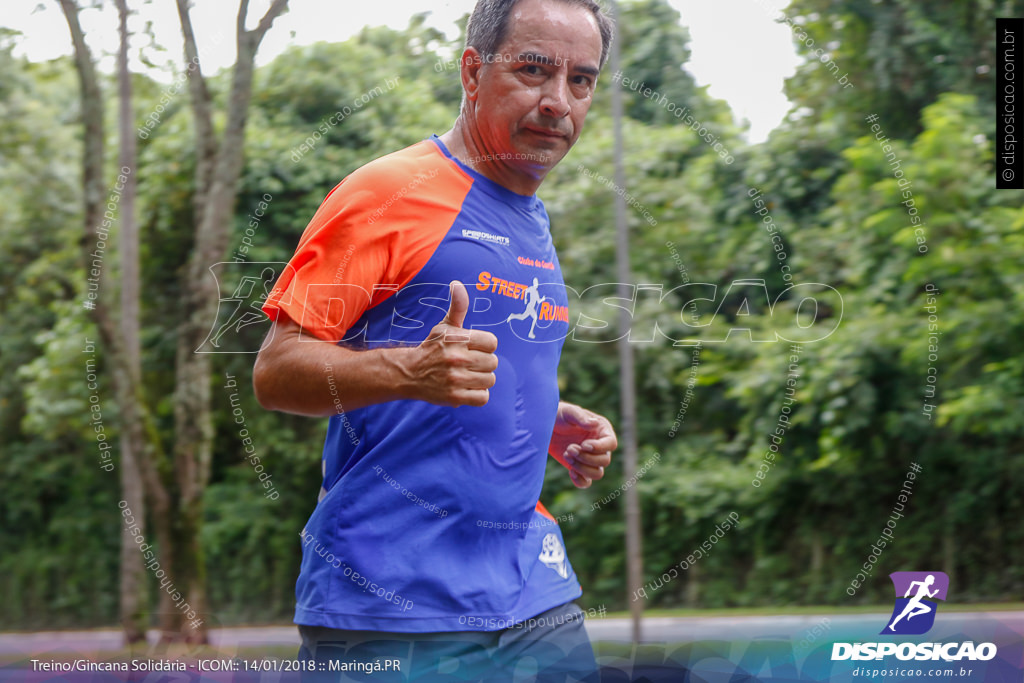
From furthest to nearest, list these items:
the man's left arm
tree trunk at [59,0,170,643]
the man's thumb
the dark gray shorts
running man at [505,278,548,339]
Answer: tree trunk at [59,0,170,643] < the man's left arm < running man at [505,278,548,339] < the dark gray shorts < the man's thumb

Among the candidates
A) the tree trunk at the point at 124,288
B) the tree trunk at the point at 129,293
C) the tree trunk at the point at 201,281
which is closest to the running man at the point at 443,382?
the tree trunk at the point at 201,281

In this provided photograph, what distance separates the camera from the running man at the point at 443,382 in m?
1.43

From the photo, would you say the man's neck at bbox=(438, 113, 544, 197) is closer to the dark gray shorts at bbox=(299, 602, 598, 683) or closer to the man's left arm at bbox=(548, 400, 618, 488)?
the man's left arm at bbox=(548, 400, 618, 488)

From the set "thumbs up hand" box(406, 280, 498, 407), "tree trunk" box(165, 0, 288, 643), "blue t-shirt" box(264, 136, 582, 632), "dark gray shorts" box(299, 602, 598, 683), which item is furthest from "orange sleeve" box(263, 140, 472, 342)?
"tree trunk" box(165, 0, 288, 643)

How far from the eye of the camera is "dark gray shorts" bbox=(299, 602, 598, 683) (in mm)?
1486

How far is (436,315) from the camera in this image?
1.50m

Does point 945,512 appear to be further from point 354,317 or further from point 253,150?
point 354,317

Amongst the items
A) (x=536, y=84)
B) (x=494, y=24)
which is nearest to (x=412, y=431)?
(x=536, y=84)

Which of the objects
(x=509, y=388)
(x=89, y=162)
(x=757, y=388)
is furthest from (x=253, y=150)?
(x=509, y=388)

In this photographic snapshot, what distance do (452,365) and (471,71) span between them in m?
0.63

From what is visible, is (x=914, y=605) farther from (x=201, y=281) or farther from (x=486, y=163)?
(x=201, y=281)

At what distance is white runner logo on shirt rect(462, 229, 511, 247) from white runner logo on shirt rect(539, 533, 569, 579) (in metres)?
0.54

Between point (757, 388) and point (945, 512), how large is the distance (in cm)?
158

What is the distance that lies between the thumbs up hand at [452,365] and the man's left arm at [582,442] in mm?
508
